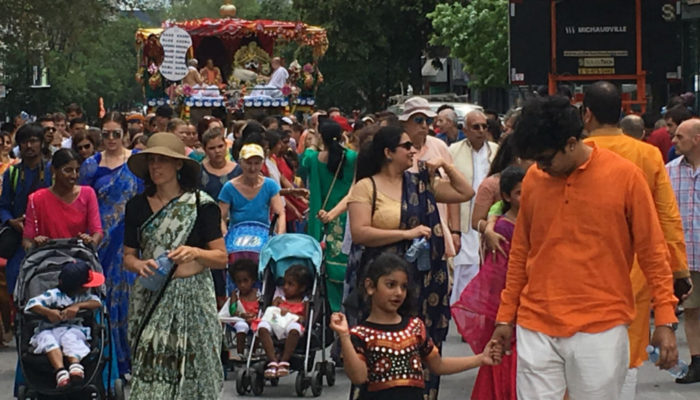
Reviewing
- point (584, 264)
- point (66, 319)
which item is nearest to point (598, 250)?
point (584, 264)

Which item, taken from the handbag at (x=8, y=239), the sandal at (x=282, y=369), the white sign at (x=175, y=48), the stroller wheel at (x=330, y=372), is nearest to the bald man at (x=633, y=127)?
the stroller wheel at (x=330, y=372)

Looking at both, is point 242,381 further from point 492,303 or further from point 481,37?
point 481,37

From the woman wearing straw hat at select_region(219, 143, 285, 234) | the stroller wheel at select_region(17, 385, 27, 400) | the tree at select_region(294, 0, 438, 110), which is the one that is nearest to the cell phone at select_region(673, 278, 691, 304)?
Answer: the stroller wheel at select_region(17, 385, 27, 400)

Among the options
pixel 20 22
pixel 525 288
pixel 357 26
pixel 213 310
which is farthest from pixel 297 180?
pixel 357 26

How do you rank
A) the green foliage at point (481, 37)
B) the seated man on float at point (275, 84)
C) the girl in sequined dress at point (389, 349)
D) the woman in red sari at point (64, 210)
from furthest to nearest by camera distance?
the green foliage at point (481, 37)
the seated man on float at point (275, 84)
the woman in red sari at point (64, 210)
the girl in sequined dress at point (389, 349)

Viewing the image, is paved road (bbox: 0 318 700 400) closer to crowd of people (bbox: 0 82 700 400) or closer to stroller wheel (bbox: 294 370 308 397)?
stroller wheel (bbox: 294 370 308 397)

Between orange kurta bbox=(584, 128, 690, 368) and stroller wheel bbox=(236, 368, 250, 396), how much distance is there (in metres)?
3.87

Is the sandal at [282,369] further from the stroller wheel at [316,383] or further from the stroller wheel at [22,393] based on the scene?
the stroller wheel at [22,393]

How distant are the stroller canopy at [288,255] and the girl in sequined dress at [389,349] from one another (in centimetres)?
362

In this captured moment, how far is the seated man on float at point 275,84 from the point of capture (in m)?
33.6

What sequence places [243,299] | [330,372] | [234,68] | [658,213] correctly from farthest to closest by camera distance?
[234,68]
[243,299]
[330,372]
[658,213]

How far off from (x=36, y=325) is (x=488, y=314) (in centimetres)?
281

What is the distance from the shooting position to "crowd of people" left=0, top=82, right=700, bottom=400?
6.47 metres

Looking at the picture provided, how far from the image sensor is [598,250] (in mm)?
6473
